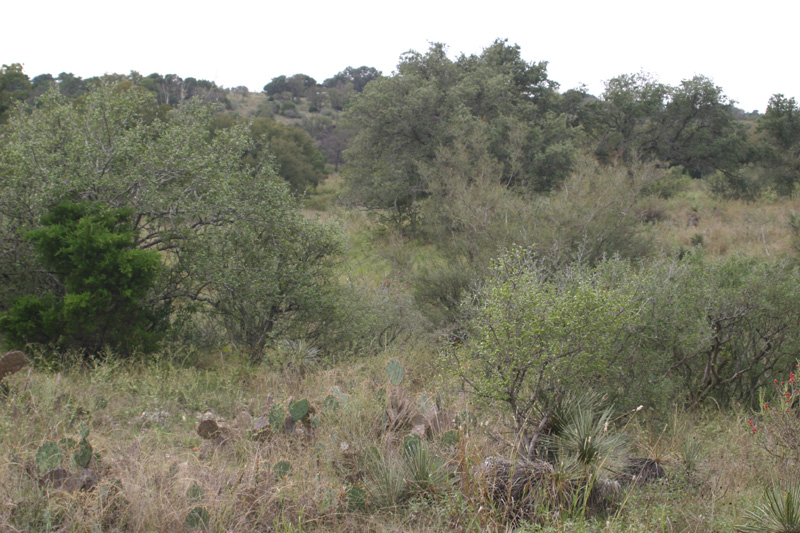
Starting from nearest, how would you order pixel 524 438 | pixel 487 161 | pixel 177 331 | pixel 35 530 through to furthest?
pixel 35 530, pixel 524 438, pixel 177 331, pixel 487 161

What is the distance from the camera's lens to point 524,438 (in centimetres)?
397

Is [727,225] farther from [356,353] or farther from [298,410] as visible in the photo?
[298,410]

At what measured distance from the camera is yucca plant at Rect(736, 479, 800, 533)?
2928 millimetres

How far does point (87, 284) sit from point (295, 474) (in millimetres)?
4628

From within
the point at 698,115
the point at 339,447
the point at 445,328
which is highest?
the point at 698,115

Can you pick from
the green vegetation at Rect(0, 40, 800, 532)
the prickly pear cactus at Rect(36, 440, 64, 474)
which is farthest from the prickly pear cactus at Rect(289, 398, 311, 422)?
the prickly pear cactus at Rect(36, 440, 64, 474)

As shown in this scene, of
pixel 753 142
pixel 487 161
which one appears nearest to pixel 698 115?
pixel 753 142

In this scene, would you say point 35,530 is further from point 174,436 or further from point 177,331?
point 177,331

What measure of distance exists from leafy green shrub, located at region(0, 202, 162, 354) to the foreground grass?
Answer: 1.49 meters

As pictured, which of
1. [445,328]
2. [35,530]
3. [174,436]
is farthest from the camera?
[445,328]

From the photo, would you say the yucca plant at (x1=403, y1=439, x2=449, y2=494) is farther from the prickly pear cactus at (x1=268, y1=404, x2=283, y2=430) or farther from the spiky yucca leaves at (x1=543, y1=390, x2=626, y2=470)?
the prickly pear cactus at (x1=268, y1=404, x2=283, y2=430)

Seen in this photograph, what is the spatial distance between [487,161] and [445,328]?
24.4ft

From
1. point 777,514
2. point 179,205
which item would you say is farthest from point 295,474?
point 179,205

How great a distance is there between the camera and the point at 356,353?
8406mm
